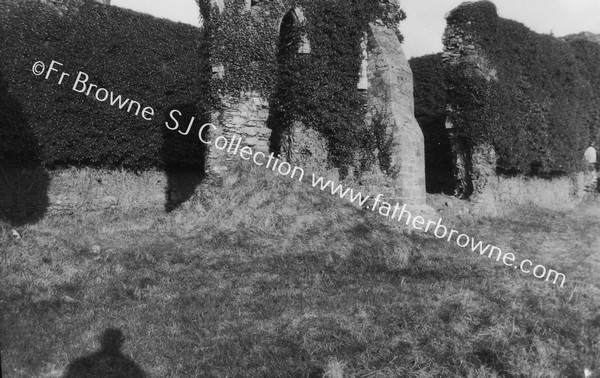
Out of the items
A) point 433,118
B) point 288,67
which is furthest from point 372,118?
point 433,118

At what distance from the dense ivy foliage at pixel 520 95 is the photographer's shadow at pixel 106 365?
1052cm

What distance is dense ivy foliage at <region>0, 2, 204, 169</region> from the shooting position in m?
10.6

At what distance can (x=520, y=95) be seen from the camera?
13766mm

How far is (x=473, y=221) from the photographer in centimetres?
1105

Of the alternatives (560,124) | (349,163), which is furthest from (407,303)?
(560,124)

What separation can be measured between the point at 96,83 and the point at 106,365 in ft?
31.0

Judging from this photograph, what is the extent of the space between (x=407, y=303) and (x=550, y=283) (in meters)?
2.15

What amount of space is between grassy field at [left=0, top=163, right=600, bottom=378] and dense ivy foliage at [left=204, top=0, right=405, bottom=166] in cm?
183

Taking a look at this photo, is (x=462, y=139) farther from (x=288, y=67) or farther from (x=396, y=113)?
→ (x=288, y=67)

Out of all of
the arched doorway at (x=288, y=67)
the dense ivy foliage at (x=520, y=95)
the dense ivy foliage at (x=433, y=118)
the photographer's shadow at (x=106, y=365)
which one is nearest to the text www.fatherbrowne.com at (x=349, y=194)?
the arched doorway at (x=288, y=67)

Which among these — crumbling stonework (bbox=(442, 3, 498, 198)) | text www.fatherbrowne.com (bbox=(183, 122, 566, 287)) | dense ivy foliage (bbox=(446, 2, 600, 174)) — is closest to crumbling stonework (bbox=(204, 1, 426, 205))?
text www.fatherbrowne.com (bbox=(183, 122, 566, 287))

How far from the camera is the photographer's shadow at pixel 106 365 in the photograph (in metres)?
3.92

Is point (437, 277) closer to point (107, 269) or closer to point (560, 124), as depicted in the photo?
point (107, 269)

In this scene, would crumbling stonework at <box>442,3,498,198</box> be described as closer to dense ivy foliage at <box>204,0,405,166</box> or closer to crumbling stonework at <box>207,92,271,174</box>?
dense ivy foliage at <box>204,0,405,166</box>
